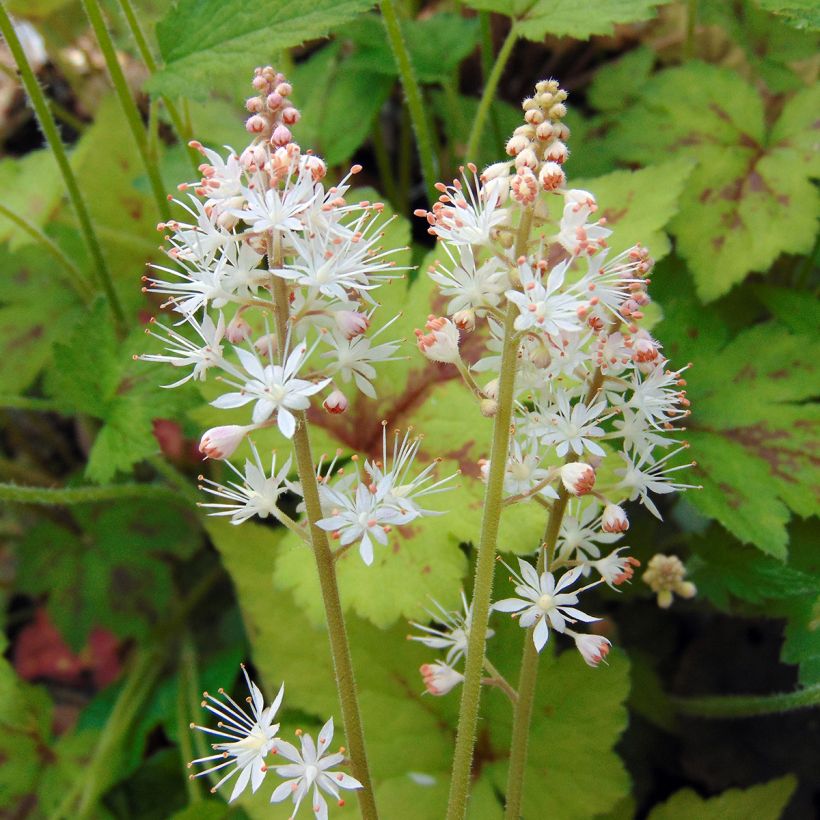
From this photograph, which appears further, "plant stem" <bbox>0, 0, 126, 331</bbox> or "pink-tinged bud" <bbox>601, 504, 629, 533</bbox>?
"plant stem" <bbox>0, 0, 126, 331</bbox>

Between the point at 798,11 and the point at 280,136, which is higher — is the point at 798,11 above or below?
below

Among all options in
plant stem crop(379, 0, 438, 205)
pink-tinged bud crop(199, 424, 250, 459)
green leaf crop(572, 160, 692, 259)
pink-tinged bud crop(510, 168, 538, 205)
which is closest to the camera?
pink-tinged bud crop(510, 168, 538, 205)

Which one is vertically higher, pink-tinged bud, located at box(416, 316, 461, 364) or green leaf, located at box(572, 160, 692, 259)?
pink-tinged bud, located at box(416, 316, 461, 364)

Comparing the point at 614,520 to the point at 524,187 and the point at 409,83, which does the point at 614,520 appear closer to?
the point at 524,187

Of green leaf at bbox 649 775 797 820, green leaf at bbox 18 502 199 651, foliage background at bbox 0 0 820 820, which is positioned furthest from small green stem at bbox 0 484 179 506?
green leaf at bbox 649 775 797 820

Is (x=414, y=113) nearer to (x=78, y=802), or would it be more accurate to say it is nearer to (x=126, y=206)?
(x=126, y=206)

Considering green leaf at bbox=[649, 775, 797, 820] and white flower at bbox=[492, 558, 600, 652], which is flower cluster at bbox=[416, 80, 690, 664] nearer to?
white flower at bbox=[492, 558, 600, 652]

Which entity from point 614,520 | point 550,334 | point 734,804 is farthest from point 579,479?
point 734,804

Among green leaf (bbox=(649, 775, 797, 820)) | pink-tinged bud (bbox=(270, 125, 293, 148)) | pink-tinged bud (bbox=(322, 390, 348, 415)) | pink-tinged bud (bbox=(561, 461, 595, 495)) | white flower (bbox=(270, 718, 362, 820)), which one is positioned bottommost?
green leaf (bbox=(649, 775, 797, 820))
